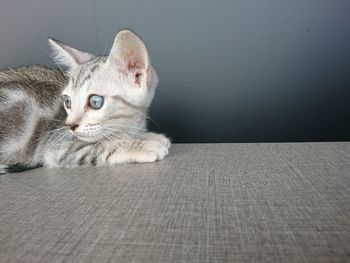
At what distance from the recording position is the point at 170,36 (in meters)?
1.52

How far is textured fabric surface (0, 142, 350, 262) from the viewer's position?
0.55 metres

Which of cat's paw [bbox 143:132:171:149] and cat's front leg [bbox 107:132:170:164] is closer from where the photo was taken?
cat's front leg [bbox 107:132:170:164]

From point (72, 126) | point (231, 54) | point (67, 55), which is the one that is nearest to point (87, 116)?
point (72, 126)

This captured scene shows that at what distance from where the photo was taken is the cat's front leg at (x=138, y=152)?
3.64ft

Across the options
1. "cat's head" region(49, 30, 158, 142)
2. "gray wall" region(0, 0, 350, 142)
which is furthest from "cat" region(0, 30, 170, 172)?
"gray wall" region(0, 0, 350, 142)

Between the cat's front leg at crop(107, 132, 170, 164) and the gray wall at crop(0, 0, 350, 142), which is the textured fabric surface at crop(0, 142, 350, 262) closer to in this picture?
the cat's front leg at crop(107, 132, 170, 164)

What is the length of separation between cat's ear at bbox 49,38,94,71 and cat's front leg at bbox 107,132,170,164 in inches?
14.7

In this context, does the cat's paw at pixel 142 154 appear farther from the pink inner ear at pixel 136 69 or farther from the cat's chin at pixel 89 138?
the pink inner ear at pixel 136 69

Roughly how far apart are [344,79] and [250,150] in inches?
23.8

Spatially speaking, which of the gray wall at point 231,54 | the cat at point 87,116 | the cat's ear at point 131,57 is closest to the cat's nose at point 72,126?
the cat at point 87,116

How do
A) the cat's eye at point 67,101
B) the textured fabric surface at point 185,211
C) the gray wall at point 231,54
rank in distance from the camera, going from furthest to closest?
the gray wall at point 231,54
the cat's eye at point 67,101
the textured fabric surface at point 185,211

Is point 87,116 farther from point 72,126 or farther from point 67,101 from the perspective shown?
point 67,101

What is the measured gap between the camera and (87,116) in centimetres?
112

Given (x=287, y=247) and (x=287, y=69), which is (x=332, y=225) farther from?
(x=287, y=69)
